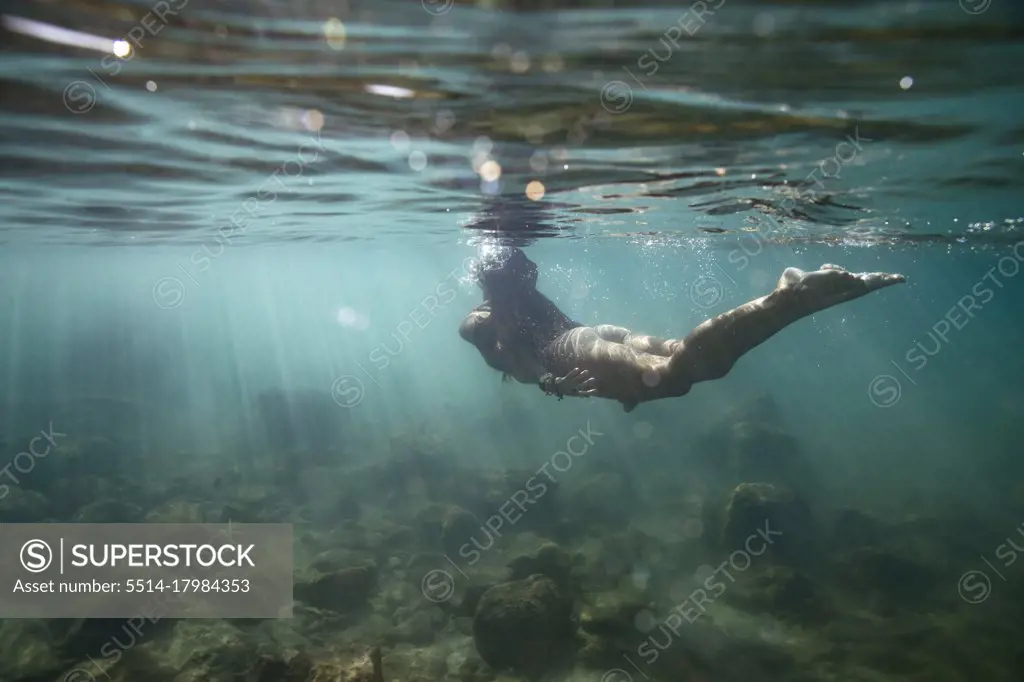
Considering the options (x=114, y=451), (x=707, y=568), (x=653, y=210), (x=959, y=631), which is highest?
(x=114, y=451)

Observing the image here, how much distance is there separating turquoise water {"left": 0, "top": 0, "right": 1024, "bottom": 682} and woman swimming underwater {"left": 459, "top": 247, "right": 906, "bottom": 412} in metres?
2.88

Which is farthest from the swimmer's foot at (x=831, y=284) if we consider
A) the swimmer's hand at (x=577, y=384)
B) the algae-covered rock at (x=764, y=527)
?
the algae-covered rock at (x=764, y=527)

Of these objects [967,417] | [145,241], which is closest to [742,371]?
[967,417]

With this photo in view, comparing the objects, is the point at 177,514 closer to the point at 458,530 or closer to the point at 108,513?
the point at 108,513

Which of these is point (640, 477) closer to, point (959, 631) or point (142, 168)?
point (959, 631)

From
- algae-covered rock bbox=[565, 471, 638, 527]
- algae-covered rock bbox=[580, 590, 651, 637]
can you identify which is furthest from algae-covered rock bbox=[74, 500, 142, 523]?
algae-covered rock bbox=[580, 590, 651, 637]

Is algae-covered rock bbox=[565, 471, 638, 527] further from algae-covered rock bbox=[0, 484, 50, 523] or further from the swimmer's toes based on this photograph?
algae-covered rock bbox=[0, 484, 50, 523]

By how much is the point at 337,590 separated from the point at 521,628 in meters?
5.43

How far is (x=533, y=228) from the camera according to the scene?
71.6 feet

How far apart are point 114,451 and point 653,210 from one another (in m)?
27.2

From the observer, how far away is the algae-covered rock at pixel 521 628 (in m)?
11.8

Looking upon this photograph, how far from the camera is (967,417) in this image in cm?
6166

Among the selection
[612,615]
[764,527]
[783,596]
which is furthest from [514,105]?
[764,527]

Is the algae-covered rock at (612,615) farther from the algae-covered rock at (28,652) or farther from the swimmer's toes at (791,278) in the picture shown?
the algae-covered rock at (28,652)
